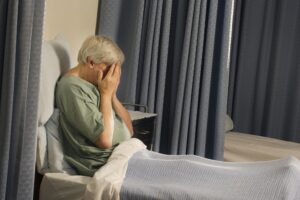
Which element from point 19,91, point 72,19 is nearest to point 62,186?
point 19,91

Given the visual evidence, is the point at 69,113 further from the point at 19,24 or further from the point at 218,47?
the point at 218,47

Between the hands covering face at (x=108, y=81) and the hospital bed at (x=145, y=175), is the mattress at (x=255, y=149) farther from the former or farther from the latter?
the hands covering face at (x=108, y=81)

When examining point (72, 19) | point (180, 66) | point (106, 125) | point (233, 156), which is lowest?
point (233, 156)

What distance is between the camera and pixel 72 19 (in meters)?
2.54

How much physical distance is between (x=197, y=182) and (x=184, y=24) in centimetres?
149

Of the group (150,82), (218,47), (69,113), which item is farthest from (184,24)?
(69,113)

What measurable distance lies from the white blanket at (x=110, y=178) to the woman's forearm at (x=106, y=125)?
60 millimetres

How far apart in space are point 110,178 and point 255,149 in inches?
63.2

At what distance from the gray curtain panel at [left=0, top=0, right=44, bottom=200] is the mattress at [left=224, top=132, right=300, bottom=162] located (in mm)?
1646

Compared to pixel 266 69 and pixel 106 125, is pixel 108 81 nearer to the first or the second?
pixel 106 125

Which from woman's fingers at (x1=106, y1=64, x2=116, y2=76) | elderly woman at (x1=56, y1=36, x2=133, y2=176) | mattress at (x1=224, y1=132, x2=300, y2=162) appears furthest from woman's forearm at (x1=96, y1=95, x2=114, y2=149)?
mattress at (x1=224, y1=132, x2=300, y2=162)

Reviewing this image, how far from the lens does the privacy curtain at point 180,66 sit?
2.73 metres

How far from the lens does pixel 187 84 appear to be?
2740 millimetres

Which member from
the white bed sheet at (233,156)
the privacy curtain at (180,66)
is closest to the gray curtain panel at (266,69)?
the white bed sheet at (233,156)
